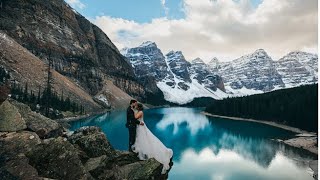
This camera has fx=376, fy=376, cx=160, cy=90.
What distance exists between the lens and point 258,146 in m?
93.4

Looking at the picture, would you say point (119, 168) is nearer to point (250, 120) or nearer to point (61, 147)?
point (61, 147)

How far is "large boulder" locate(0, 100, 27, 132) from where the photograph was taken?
17500mm

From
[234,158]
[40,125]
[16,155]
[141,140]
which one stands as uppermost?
[40,125]

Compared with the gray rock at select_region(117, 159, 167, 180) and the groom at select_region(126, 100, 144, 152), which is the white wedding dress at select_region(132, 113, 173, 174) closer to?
the groom at select_region(126, 100, 144, 152)

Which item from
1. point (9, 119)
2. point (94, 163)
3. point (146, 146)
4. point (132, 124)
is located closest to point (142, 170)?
point (146, 146)

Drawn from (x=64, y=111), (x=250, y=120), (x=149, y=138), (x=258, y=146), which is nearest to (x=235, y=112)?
(x=250, y=120)

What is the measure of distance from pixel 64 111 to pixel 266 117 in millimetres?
88367

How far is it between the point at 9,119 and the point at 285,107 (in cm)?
14786

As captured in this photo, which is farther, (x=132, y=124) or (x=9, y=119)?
(x=132, y=124)

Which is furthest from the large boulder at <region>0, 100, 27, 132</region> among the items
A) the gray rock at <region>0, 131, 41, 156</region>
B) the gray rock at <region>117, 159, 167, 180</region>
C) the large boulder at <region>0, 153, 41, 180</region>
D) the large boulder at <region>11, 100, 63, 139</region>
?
the gray rock at <region>117, 159, 167, 180</region>

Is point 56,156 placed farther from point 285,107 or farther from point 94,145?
point 285,107

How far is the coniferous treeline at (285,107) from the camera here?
12794cm

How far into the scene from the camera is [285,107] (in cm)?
15350

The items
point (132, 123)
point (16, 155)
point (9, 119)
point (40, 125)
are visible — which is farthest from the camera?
point (40, 125)
